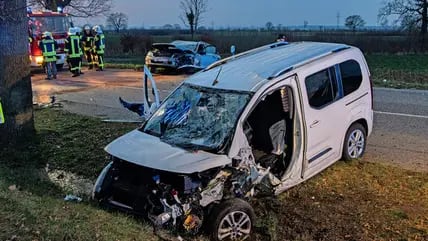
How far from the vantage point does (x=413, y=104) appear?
37.0 ft

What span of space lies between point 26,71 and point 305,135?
4.90 metres

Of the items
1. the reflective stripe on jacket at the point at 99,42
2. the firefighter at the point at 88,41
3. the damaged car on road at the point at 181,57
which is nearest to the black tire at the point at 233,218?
the damaged car on road at the point at 181,57

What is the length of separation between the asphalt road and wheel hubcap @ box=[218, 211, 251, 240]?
310cm

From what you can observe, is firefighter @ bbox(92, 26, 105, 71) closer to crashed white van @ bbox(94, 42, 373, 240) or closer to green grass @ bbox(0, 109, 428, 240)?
green grass @ bbox(0, 109, 428, 240)

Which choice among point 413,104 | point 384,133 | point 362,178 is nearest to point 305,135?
point 362,178

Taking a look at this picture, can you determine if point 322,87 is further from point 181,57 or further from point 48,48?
point 48,48

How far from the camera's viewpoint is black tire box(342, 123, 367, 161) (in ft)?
20.8

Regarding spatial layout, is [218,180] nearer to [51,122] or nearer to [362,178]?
[362,178]

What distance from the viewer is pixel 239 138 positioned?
4.90 metres

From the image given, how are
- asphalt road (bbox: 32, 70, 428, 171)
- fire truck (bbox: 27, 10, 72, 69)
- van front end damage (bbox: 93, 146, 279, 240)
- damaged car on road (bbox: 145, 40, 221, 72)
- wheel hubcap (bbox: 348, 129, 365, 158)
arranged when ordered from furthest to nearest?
fire truck (bbox: 27, 10, 72, 69), damaged car on road (bbox: 145, 40, 221, 72), asphalt road (bbox: 32, 70, 428, 171), wheel hubcap (bbox: 348, 129, 365, 158), van front end damage (bbox: 93, 146, 279, 240)

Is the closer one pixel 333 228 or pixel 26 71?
pixel 333 228

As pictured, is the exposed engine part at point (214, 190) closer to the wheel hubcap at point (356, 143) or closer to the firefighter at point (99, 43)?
the wheel hubcap at point (356, 143)

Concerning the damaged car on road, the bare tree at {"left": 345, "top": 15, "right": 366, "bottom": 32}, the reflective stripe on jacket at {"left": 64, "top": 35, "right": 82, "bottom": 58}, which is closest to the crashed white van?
the damaged car on road

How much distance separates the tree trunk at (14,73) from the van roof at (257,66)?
341 cm
